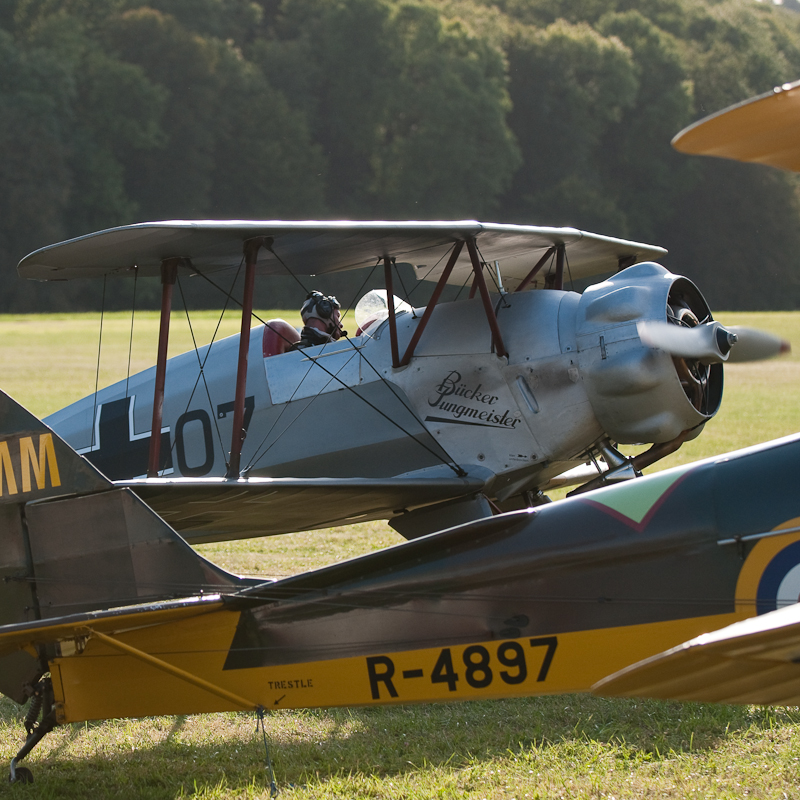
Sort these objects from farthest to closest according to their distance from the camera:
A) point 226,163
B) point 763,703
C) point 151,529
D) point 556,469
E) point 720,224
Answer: point 720,224, point 226,163, point 556,469, point 151,529, point 763,703

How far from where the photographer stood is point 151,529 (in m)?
4.00

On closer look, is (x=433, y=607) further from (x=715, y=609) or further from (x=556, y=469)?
(x=556, y=469)

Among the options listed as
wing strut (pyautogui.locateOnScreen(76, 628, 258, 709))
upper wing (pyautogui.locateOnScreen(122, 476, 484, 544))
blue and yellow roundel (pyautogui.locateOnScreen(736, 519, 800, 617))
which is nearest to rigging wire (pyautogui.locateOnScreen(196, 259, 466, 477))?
upper wing (pyautogui.locateOnScreen(122, 476, 484, 544))

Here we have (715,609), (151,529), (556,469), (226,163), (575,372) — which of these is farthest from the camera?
(226,163)

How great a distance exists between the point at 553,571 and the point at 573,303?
2.72m

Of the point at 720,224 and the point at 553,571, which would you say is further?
the point at 720,224

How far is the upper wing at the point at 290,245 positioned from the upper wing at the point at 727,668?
3360mm

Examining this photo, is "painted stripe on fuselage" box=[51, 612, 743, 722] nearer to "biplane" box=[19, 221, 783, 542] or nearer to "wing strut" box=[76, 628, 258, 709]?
"wing strut" box=[76, 628, 258, 709]

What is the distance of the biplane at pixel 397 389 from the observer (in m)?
5.85

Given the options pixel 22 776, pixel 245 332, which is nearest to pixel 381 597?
pixel 22 776

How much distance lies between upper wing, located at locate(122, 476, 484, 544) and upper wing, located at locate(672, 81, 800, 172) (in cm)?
314

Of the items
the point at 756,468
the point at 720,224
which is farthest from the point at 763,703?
the point at 720,224

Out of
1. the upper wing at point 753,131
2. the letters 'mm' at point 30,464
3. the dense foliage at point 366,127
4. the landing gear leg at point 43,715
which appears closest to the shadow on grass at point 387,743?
the landing gear leg at point 43,715

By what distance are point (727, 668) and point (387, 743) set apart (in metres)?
2.05
